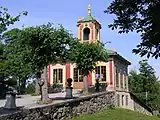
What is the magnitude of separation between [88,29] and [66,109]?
748 inches

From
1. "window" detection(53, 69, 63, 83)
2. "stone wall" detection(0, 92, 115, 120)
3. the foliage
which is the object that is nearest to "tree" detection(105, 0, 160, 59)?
"stone wall" detection(0, 92, 115, 120)

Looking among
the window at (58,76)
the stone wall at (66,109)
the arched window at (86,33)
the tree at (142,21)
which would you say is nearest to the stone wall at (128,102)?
the stone wall at (66,109)

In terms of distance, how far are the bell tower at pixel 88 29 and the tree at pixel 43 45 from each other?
48.2 ft

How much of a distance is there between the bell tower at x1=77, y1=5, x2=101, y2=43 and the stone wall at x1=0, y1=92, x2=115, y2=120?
30.7 feet

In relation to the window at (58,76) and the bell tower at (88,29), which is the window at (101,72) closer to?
the bell tower at (88,29)

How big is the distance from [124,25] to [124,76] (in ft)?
100

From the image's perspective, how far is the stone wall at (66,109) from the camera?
1331cm

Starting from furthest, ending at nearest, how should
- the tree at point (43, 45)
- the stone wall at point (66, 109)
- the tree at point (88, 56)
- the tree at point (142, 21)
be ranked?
1. the tree at point (88, 56)
2. the tree at point (43, 45)
3. the stone wall at point (66, 109)
4. the tree at point (142, 21)

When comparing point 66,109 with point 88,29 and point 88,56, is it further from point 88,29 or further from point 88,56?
Answer: point 88,29

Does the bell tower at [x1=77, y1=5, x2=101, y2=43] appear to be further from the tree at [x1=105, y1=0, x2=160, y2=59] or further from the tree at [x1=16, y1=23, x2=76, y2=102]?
the tree at [x1=105, y1=0, x2=160, y2=59]

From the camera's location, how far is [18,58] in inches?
805

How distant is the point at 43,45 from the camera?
64.3 feet

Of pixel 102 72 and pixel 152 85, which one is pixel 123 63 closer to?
pixel 102 72

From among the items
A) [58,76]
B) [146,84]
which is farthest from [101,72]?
[146,84]
